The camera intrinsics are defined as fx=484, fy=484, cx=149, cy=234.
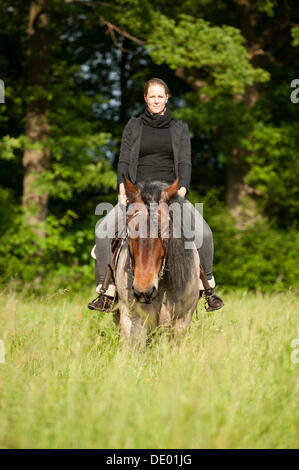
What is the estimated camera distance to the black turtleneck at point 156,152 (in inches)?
204

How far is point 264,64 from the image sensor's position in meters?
16.1

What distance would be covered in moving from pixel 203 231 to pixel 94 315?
7.18 ft

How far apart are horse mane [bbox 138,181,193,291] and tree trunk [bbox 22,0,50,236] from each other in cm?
915

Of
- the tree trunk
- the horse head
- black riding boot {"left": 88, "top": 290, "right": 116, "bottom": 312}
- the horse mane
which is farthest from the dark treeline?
the horse head

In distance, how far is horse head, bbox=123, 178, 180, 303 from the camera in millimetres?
3971

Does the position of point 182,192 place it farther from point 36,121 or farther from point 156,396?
point 36,121

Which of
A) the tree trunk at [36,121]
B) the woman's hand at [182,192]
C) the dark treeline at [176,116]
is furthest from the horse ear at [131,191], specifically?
the tree trunk at [36,121]

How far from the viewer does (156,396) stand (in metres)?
3.60

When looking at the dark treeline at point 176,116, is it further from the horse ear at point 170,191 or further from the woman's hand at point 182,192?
the horse ear at point 170,191

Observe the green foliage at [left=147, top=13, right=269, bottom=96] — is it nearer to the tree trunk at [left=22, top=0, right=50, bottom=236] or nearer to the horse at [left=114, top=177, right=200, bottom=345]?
the tree trunk at [left=22, top=0, right=50, bottom=236]

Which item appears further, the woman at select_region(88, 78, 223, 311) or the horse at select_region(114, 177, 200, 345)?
the woman at select_region(88, 78, 223, 311)

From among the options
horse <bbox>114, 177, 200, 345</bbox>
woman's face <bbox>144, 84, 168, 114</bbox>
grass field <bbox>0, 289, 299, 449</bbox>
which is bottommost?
grass field <bbox>0, 289, 299, 449</bbox>
